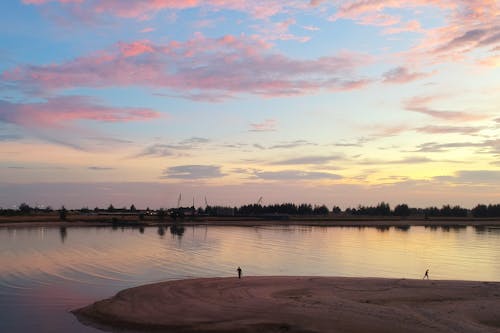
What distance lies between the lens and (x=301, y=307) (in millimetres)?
23031

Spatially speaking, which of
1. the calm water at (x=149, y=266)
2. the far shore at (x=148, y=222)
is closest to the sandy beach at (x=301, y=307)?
the calm water at (x=149, y=266)

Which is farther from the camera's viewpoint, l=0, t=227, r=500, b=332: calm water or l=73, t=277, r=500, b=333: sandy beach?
l=0, t=227, r=500, b=332: calm water

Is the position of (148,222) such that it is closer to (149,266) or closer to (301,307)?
(149,266)

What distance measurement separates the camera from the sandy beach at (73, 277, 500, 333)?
20094 millimetres

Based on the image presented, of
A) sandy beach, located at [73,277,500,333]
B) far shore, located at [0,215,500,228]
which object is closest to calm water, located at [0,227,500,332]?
sandy beach, located at [73,277,500,333]

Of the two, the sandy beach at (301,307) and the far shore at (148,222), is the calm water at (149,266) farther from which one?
the far shore at (148,222)

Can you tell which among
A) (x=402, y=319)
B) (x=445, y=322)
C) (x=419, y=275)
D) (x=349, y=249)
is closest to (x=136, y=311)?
(x=402, y=319)

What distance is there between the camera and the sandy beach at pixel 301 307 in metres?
20.1

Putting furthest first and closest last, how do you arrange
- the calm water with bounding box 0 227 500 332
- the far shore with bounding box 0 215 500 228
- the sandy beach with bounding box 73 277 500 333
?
the far shore with bounding box 0 215 500 228 → the calm water with bounding box 0 227 500 332 → the sandy beach with bounding box 73 277 500 333

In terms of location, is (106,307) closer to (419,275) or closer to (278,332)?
(278,332)

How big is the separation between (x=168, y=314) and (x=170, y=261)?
22.3 meters

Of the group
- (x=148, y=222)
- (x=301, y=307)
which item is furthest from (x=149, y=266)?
(x=148, y=222)

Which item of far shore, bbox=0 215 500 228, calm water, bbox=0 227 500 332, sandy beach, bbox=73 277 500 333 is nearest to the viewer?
sandy beach, bbox=73 277 500 333

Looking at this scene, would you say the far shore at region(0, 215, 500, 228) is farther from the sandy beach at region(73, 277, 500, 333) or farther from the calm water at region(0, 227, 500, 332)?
the sandy beach at region(73, 277, 500, 333)
